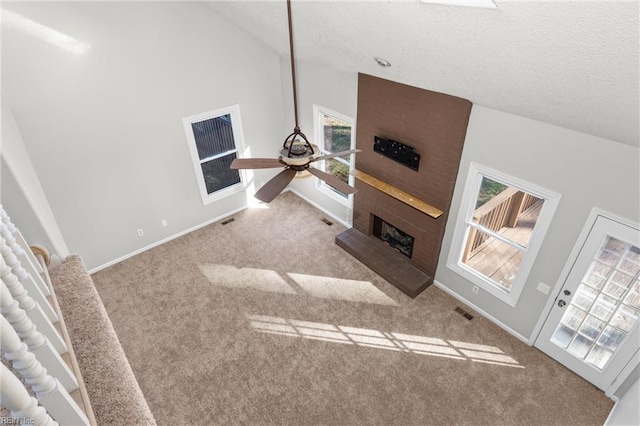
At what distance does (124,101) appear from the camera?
489 centimetres

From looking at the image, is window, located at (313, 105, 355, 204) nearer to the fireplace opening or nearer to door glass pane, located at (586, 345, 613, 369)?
the fireplace opening

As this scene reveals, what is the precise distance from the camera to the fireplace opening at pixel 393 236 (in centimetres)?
559

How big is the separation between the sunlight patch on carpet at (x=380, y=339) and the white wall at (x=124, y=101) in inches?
106

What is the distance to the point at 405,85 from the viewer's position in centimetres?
434

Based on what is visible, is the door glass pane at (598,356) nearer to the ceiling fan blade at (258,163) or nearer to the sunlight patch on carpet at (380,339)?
the sunlight patch on carpet at (380,339)

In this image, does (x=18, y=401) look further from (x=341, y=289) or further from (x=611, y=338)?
(x=611, y=338)

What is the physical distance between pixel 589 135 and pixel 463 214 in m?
1.63

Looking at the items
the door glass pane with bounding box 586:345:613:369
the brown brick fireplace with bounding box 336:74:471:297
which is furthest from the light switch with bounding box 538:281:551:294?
the brown brick fireplace with bounding box 336:74:471:297

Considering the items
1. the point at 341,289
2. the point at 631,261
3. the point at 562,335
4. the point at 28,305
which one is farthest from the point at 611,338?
the point at 28,305

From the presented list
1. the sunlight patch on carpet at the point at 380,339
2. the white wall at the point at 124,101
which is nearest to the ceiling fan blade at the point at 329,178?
the sunlight patch on carpet at the point at 380,339

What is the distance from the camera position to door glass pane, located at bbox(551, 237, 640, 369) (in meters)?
3.41

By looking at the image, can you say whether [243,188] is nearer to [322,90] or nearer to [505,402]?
[322,90]

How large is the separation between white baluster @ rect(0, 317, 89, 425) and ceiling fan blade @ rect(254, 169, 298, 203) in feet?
5.52

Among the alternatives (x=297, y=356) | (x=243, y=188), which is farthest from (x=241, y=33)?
(x=297, y=356)
